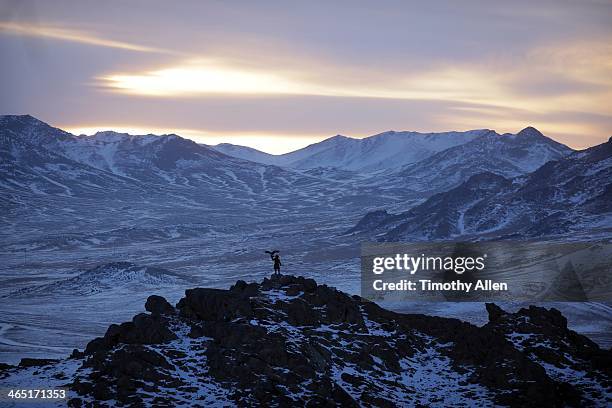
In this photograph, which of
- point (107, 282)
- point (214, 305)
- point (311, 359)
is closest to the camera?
point (311, 359)

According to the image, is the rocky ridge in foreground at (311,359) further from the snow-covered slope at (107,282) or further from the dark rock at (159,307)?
the snow-covered slope at (107,282)

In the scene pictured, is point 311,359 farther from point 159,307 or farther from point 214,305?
point 159,307

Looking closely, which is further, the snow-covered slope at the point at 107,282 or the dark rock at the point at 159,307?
the snow-covered slope at the point at 107,282

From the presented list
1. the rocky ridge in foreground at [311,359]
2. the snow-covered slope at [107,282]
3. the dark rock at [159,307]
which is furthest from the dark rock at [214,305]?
the snow-covered slope at [107,282]

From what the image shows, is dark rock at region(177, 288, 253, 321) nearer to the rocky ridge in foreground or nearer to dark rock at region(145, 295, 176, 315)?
the rocky ridge in foreground

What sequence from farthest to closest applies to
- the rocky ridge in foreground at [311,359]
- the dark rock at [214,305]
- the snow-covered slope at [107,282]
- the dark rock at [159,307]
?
the snow-covered slope at [107,282], the dark rock at [159,307], the dark rock at [214,305], the rocky ridge in foreground at [311,359]

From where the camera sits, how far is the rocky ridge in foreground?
5181 cm

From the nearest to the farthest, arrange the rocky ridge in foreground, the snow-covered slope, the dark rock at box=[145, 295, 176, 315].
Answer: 1. the rocky ridge in foreground
2. the dark rock at box=[145, 295, 176, 315]
3. the snow-covered slope

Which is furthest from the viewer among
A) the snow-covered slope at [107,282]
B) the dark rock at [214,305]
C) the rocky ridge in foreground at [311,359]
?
the snow-covered slope at [107,282]

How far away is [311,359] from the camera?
2176 inches

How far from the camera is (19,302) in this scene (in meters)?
174

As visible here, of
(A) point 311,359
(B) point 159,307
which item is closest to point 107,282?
(B) point 159,307

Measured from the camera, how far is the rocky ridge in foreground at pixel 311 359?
170 ft

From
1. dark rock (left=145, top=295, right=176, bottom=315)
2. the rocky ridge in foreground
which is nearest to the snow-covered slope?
dark rock (left=145, top=295, right=176, bottom=315)
